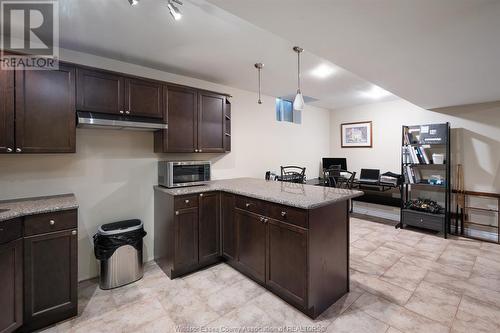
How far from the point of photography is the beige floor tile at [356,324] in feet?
5.91

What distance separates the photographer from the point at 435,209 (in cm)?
398

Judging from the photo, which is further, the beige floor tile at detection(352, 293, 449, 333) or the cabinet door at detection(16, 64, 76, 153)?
the cabinet door at detection(16, 64, 76, 153)

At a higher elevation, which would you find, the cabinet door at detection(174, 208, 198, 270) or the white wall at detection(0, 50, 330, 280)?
the white wall at detection(0, 50, 330, 280)

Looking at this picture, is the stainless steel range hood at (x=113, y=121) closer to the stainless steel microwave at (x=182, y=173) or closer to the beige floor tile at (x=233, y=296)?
the stainless steel microwave at (x=182, y=173)

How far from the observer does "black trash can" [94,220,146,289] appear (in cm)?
237

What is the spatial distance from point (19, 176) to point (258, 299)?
2.58 meters

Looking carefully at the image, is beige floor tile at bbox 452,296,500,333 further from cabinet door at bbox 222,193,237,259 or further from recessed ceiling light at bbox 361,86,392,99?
recessed ceiling light at bbox 361,86,392,99

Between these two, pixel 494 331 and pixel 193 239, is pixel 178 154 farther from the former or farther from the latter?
pixel 494 331

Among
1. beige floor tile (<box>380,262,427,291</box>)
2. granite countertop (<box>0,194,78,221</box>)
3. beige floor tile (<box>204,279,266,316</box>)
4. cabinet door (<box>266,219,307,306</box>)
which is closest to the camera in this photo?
granite countertop (<box>0,194,78,221</box>)

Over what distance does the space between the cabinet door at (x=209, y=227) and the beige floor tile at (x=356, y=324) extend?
1.51 meters

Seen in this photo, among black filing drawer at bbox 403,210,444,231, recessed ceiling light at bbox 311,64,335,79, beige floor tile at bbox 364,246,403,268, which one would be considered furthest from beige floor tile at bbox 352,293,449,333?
recessed ceiling light at bbox 311,64,335,79

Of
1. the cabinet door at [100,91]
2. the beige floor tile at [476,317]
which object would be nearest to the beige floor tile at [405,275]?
the beige floor tile at [476,317]

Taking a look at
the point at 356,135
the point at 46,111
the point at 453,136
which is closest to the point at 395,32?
the point at 46,111

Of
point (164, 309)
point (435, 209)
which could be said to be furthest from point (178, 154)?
point (435, 209)
